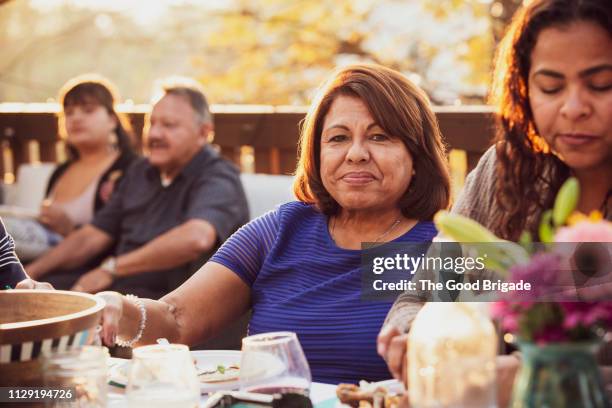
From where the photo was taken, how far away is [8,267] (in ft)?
6.30

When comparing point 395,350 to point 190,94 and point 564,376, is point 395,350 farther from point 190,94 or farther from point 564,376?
point 190,94

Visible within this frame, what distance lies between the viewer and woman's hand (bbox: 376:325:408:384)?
131cm

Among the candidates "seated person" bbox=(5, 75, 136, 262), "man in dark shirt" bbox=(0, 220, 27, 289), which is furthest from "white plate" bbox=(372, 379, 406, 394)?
"seated person" bbox=(5, 75, 136, 262)

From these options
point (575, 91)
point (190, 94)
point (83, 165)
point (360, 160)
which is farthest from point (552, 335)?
point (83, 165)

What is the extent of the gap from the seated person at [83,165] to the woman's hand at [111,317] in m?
Answer: 2.48

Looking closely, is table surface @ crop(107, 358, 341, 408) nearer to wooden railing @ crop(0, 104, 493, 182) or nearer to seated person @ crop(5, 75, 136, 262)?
wooden railing @ crop(0, 104, 493, 182)

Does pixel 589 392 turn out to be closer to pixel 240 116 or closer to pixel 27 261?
pixel 240 116

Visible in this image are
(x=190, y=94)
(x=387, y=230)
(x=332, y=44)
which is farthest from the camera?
(x=332, y=44)

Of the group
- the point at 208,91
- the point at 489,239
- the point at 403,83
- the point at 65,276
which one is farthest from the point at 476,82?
the point at 489,239

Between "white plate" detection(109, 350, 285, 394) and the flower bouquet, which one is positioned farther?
"white plate" detection(109, 350, 285, 394)

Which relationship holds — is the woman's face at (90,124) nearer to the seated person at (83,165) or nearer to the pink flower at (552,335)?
the seated person at (83,165)

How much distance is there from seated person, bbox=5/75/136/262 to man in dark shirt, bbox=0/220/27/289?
88.3 inches

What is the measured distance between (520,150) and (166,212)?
7.22 ft

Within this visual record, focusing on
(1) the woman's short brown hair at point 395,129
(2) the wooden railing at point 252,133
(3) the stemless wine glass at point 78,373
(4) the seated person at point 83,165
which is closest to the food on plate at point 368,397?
(3) the stemless wine glass at point 78,373
